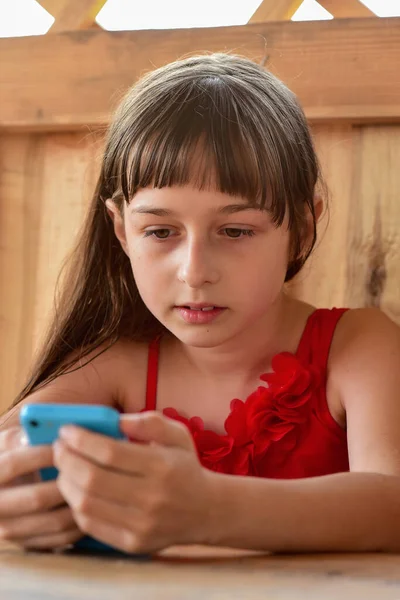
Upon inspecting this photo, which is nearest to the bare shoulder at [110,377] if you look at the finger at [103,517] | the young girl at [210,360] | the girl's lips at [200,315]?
the young girl at [210,360]

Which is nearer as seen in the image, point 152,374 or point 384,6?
point 152,374

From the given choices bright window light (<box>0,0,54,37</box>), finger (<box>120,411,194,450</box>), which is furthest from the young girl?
bright window light (<box>0,0,54,37</box>)

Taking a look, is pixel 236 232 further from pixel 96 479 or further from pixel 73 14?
pixel 73 14

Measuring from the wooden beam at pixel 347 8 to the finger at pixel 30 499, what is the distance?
0.93 meters

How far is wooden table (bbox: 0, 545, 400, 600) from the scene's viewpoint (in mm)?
562

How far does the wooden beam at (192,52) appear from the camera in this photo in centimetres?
130

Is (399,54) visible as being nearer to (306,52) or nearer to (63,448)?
(306,52)

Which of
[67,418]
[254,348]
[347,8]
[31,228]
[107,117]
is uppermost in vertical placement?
[347,8]

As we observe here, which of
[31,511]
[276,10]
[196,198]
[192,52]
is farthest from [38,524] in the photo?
[276,10]

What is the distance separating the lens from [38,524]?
75cm

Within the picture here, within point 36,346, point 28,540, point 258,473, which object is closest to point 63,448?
point 28,540

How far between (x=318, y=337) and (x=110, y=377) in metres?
0.27

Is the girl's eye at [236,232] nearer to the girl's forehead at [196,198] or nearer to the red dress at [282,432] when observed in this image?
the girl's forehead at [196,198]

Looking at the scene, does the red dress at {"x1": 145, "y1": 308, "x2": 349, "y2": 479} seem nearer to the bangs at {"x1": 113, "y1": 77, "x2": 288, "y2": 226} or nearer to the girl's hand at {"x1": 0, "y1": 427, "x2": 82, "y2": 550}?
the bangs at {"x1": 113, "y1": 77, "x2": 288, "y2": 226}
